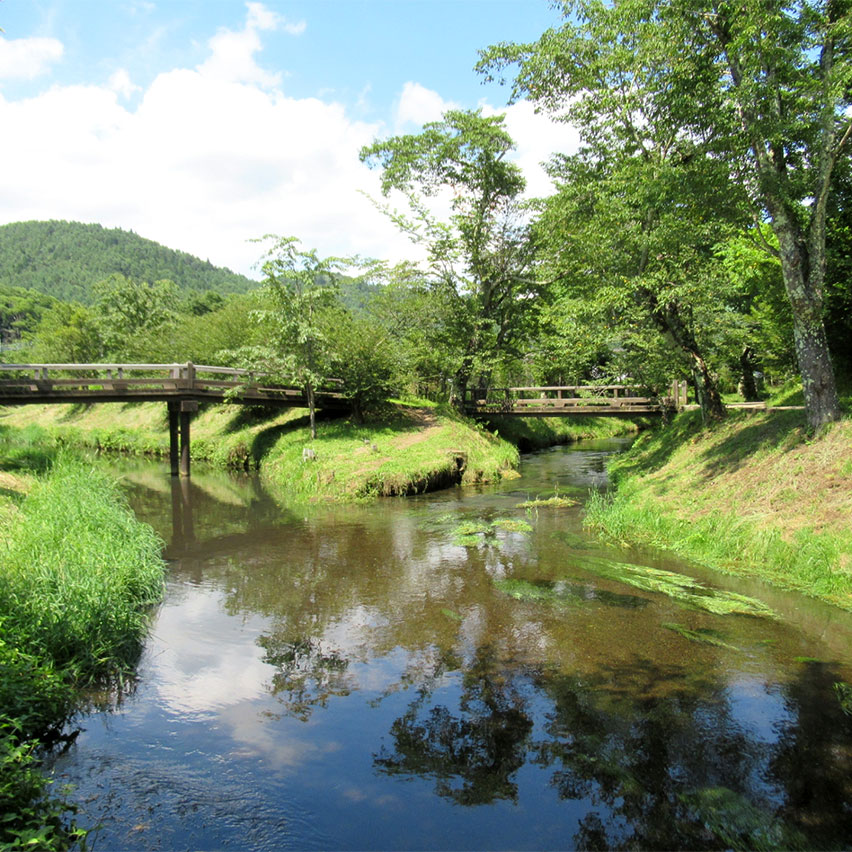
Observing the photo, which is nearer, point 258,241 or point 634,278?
point 634,278

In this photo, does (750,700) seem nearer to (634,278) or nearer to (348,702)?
(348,702)

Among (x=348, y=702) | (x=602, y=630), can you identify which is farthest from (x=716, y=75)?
(x=348, y=702)

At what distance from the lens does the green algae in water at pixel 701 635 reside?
7.53 m

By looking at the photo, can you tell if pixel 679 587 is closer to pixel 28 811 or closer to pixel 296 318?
pixel 28 811

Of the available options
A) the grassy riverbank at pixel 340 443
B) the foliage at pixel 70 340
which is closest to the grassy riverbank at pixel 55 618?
the grassy riverbank at pixel 340 443

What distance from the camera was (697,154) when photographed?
13.1m

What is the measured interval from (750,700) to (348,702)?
4166mm

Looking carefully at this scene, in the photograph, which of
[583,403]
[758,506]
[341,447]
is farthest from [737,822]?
[583,403]

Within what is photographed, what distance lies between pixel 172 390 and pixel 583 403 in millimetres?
17756

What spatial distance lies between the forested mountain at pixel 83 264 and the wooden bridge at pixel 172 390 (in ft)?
486

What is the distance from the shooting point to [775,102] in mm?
11500

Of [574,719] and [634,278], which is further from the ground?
[634,278]

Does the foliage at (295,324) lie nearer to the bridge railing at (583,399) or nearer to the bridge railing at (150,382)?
the bridge railing at (150,382)

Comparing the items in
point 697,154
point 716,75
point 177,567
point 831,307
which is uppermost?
point 716,75
